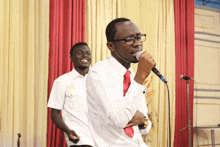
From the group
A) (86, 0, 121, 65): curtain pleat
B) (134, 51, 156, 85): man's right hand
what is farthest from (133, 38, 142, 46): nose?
(86, 0, 121, 65): curtain pleat

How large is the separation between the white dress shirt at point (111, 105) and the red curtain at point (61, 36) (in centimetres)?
Result: 252

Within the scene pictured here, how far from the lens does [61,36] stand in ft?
12.7

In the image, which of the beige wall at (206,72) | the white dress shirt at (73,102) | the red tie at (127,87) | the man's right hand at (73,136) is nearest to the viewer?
the red tie at (127,87)

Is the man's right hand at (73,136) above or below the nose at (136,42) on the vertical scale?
below

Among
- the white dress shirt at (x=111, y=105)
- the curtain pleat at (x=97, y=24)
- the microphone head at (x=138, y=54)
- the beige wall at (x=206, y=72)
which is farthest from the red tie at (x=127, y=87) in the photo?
the beige wall at (x=206, y=72)

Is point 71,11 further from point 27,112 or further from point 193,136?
point 193,136

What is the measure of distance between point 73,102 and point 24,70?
125cm

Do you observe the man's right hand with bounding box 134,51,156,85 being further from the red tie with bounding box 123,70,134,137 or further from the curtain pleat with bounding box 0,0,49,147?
the curtain pleat with bounding box 0,0,49,147

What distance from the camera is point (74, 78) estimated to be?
9.60ft

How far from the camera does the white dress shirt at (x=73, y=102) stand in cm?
259

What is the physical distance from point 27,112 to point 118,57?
247 centimetres

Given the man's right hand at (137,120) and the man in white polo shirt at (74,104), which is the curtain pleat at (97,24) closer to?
the man in white polo shirt at (74,104)

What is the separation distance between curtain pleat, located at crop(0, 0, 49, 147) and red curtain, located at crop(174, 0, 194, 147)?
9.44ft

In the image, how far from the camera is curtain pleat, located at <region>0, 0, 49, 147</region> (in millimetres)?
3365
